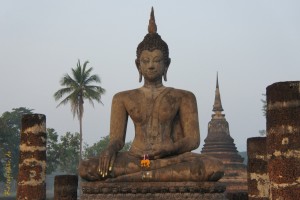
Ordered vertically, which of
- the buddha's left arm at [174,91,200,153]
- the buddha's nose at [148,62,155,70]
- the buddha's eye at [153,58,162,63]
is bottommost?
the buddha's left arm at [174,91,200,153]

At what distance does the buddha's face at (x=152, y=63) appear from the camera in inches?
383

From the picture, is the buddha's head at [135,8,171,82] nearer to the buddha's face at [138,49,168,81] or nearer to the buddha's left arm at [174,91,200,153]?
the buddha's face at [138,49,168,81]

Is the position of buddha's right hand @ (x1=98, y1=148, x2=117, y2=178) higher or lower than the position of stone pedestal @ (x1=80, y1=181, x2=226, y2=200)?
higher

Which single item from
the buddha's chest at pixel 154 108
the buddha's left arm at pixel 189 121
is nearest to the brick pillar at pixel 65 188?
the buddha's chest at pixel 154 108

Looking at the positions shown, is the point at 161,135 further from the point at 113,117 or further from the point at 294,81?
the point at 294,81

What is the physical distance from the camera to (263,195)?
45.8ft

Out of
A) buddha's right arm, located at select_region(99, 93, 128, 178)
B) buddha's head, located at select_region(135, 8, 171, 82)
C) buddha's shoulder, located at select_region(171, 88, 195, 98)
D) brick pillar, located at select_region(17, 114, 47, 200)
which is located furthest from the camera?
brick pillar, located at select_region(17, 114, 47, 200)

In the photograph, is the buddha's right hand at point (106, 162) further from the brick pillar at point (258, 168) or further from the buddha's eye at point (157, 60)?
the brick pillar at point (258, 168)

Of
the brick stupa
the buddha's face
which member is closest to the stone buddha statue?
the buddha's face

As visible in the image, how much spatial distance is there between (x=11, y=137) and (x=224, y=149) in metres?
25.6

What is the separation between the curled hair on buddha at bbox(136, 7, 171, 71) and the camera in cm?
975

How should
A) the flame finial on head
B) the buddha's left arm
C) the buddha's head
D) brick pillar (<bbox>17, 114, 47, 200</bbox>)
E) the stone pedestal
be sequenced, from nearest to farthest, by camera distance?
the stone pedestal, the buddha's left arm, the buddha's head, the flame finial on head, brick pillar (<bbox>17, 114, 47, 200</bbox>)

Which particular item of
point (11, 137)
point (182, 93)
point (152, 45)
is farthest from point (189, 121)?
point (11, 137)

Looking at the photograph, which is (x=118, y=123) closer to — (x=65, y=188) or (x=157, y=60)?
(x=157, y=60)
